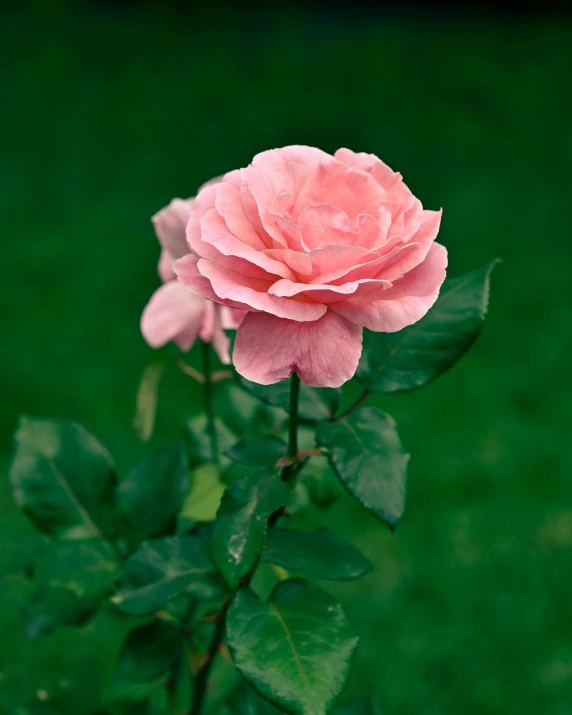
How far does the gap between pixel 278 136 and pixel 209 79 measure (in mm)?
795

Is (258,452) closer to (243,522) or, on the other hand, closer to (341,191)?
(243,522)

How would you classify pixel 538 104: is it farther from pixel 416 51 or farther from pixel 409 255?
pixel 409 255

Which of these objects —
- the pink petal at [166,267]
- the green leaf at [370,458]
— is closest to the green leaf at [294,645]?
the green leaf at [370,458]

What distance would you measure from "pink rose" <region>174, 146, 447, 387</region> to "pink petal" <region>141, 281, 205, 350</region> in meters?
0.20

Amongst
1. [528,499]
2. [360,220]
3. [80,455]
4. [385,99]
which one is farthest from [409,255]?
[385,99]

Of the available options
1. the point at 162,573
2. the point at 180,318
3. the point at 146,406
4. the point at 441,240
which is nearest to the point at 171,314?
the point at 180,318

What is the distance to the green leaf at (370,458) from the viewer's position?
65 centimetres

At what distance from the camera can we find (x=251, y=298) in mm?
585

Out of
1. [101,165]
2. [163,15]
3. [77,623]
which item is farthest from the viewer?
[163,15]

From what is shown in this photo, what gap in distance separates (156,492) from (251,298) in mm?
358

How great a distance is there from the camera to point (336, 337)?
61 centimetres

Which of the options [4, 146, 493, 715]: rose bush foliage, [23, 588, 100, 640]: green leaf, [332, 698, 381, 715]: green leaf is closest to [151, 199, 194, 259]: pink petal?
[4, 146, 493, 715]: rose bush foliage

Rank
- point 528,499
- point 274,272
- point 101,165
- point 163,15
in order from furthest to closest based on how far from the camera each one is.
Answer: point 163,15 < point 101,165 < point 528,499 < point 274,272

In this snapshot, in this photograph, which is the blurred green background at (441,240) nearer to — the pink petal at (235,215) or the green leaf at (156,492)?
the green leaf at (156,492)
